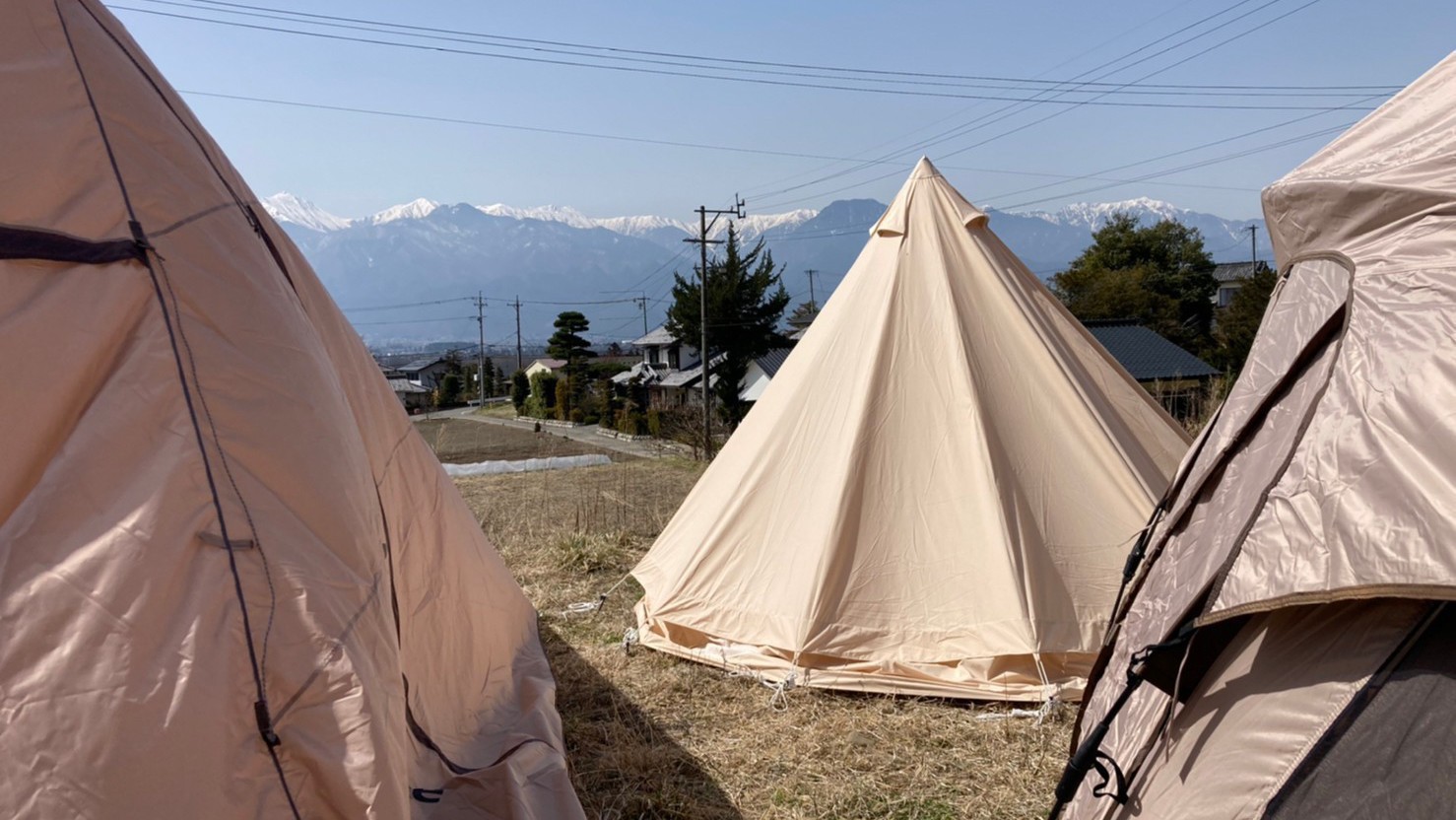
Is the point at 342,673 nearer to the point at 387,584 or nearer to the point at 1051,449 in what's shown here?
the point at 387,584

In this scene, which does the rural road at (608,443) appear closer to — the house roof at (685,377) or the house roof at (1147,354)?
the house roof at (685,377)

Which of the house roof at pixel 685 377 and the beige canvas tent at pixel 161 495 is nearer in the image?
the beige canvas tent at pixel 161 495

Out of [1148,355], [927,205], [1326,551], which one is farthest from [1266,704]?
[1148,355]

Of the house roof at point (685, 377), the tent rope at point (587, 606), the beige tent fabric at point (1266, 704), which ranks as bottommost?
the house roof at point (685, 377)

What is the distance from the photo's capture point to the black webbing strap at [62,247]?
7.43 feet

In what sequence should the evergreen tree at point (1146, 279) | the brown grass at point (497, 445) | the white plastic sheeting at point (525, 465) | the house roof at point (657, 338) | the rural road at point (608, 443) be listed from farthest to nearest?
the house roof at point (657, 338) → the evergreen tree at point (1146, 279) → the brown grass at point (497, 445) → the rural road at point (608, 443) → the white plastic sheeting at point (525, 465)

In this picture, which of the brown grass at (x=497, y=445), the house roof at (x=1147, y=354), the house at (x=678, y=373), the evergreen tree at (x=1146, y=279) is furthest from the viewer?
the evergreen tree at (x=1146, y=279)

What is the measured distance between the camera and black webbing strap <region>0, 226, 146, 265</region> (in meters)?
Result: 2.26

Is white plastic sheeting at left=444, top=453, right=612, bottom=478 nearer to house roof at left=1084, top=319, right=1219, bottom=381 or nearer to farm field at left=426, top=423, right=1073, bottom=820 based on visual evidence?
farm field at left=426, top=423, right=1073, bottom=820

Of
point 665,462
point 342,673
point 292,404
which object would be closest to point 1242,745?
point 342,673

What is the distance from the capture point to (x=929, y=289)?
208 inches

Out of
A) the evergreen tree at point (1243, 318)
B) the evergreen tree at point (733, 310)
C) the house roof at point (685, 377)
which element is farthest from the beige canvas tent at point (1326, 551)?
the house roof at point (685, 377)

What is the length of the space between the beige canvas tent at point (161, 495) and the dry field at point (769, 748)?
113 centimetres

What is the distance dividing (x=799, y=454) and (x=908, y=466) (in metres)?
0.62
